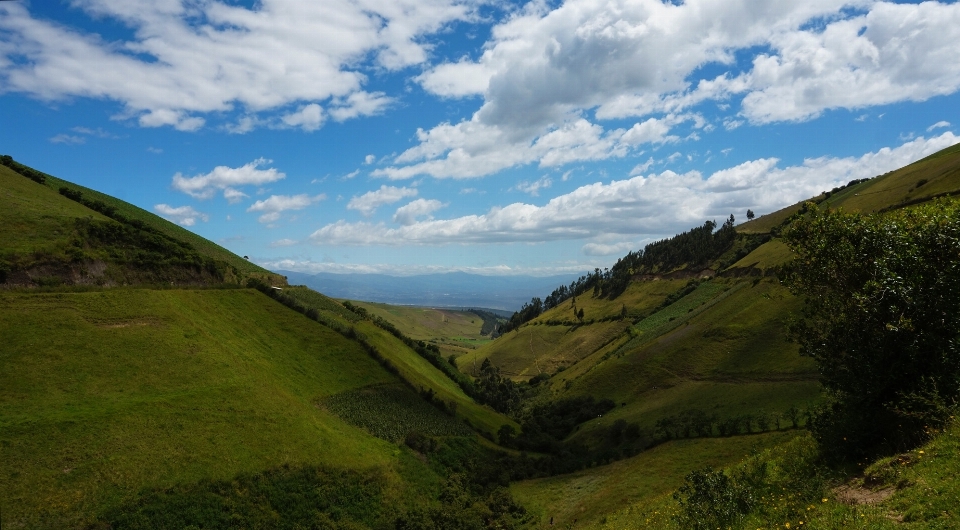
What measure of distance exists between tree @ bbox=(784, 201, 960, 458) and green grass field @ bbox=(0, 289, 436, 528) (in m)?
37.6

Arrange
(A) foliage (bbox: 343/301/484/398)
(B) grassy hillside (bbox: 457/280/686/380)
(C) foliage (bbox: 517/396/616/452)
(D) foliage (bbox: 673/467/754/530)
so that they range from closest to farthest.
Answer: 1. (D) foliage (bbox: 673/467/754/530)
2. (C) foliage (bbox: 517/396/616/452)
3. (A) foliage (bbox: 343/301/484/398)
4. (B) grassy hillside (bbox: 457/280/686/380)

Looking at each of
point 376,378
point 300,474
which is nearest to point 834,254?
point 300,474

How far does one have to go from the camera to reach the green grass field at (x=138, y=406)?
30375 mm

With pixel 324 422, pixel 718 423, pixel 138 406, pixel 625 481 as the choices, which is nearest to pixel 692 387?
pixel 718 423

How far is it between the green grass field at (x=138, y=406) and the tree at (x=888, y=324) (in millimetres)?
37626

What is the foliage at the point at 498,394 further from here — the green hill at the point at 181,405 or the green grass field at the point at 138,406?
the green grass field at the point at 138,406

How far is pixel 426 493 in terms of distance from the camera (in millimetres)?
48844

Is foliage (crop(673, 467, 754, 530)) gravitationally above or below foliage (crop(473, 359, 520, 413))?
above

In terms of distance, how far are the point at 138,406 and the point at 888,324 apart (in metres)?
46.4

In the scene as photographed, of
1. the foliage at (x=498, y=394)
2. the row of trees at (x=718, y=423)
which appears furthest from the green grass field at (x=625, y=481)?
the foliage at (x=498, y=394)

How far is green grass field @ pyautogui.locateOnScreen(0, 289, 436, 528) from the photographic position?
99.7 ft

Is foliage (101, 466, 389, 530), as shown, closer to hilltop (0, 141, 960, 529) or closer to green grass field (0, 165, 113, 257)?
hilltop (0, 141, 960, 529)

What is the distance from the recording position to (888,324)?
18312 millimetres

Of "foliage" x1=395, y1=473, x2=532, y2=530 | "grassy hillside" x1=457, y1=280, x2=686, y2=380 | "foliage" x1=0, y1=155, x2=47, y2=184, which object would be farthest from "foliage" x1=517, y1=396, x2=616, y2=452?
"foliage" x1=0, y1=155, x2=47, y2=184
